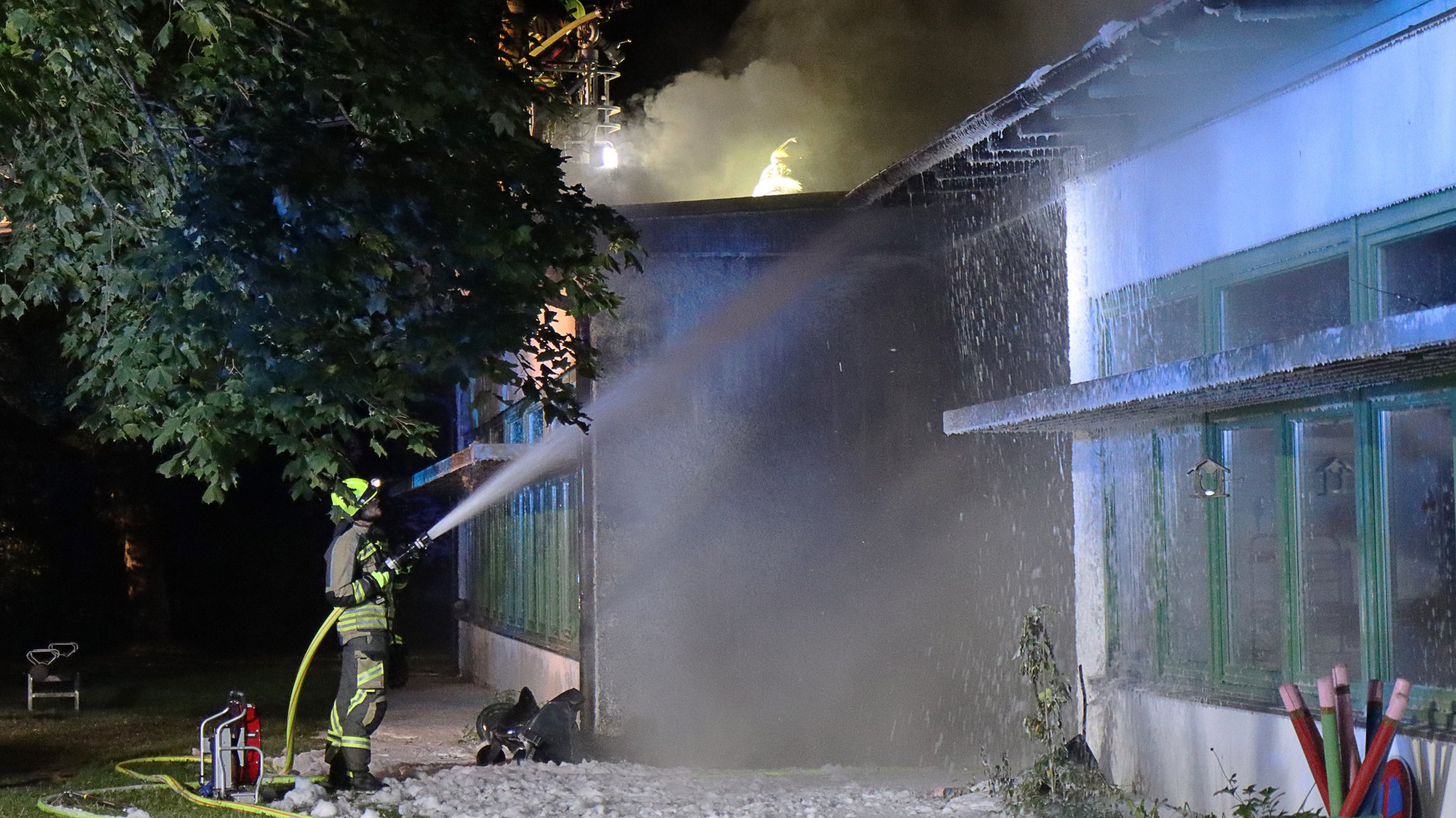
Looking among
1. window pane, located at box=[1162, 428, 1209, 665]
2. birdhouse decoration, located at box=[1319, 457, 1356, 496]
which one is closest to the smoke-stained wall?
window pane, located at box=[1162, 428, 1209, 665]

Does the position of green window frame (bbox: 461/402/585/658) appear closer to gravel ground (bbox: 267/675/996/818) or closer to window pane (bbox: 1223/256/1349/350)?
gravel ground (bbox: 267/675/996/818)

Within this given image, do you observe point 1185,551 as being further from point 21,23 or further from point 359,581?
point 21,23

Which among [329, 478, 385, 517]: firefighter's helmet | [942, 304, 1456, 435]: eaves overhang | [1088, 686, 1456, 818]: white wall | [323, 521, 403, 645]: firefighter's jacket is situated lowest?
[1088, 686, 1456, 818]: white wall

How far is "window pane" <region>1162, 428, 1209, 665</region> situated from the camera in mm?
8828

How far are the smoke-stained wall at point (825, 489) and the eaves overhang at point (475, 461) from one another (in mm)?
2733

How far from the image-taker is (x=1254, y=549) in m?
8.45

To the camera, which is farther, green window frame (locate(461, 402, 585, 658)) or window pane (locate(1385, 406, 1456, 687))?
green window frame (locate(461, 402, 585, 658))

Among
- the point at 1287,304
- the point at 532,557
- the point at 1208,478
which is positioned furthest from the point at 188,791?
the point at 532,557

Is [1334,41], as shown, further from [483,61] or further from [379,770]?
[379,770]

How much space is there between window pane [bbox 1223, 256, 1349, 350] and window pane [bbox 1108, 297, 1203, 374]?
0.91ft

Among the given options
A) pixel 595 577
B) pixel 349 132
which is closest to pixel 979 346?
pixel 595 577

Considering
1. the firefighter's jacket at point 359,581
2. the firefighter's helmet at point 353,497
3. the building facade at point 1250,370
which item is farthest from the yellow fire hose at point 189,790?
the building facade at point 1250,370

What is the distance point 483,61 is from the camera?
33.8 ft

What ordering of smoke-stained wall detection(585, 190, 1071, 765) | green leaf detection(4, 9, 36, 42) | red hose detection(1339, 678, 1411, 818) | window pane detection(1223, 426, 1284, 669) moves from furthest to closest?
1. smoke-stained wall detection(585, 190, 1071, 765)
2. green leaf detection(4, 9, 36, 42)
3. window pane detection(1223, 426, 1284, 669)
4. red hose detection(1339, 678, 1411, 818)
